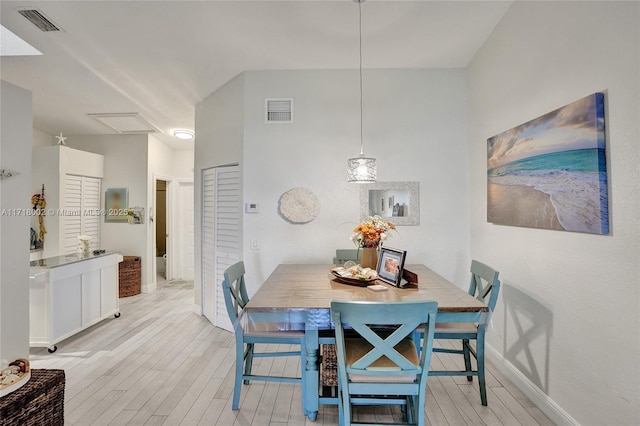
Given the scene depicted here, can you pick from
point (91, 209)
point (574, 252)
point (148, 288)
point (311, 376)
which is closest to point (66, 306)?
point (148, 288)

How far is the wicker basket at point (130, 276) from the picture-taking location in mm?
4812

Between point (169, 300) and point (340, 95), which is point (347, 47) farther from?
point (169, 300)

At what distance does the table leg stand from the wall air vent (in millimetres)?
3143

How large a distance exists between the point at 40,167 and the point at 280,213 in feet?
12.2

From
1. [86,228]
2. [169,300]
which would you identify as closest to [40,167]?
[86,228]

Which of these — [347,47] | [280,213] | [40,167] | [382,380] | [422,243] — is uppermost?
[347,47]

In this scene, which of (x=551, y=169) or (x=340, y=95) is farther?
(x=340, y=95)

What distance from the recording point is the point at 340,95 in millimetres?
3359

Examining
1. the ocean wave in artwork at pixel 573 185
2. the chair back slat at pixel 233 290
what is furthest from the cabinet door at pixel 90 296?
the ocean wave in artwork at pixel 573 185

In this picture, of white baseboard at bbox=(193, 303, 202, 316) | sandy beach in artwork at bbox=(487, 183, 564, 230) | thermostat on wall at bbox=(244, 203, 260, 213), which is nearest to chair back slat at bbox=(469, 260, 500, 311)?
sandy beach in artwork at bbox=(487, 183, 564, 230)

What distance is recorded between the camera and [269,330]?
1808mm

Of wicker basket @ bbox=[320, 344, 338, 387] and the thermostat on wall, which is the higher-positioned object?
the thermostat on wall

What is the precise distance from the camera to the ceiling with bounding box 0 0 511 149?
7.86 feet

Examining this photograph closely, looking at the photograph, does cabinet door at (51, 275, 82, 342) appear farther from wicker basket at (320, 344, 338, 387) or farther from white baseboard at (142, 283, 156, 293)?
wicker basket at (320, 344, 338, 387)
